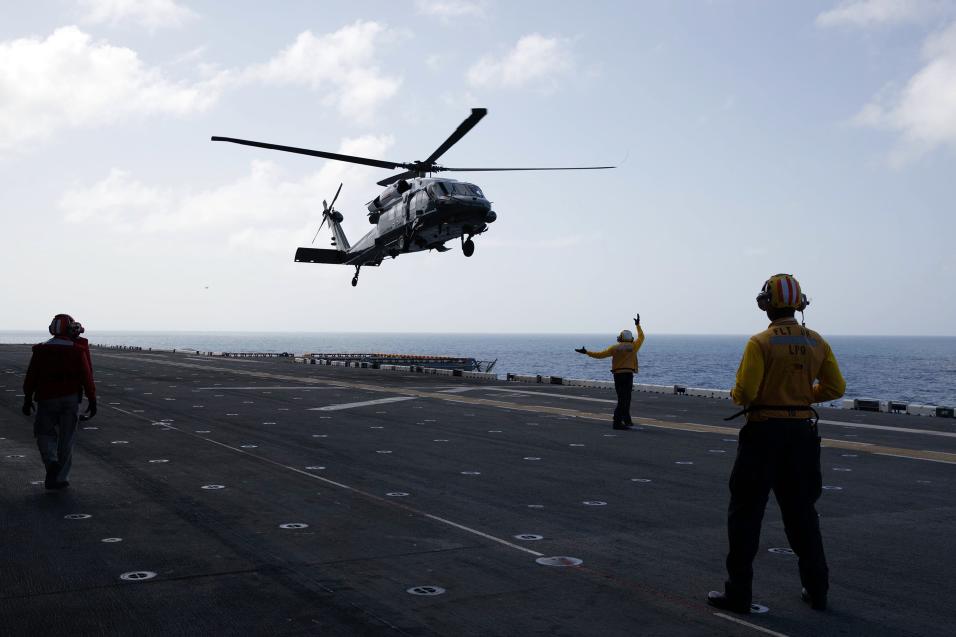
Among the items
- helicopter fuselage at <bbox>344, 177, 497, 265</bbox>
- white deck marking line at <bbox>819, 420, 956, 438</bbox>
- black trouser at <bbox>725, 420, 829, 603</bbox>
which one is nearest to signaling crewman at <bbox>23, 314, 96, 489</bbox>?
black trouser at <bbox>725, 420, 829, 603</bbox>

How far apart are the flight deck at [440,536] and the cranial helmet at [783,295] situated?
87.8 inches

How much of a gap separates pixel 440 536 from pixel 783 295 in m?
3.92

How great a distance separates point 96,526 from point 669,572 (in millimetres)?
5665

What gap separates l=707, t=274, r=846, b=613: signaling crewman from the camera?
5832 millimetres

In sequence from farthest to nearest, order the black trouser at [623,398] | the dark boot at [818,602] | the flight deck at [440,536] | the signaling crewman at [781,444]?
the black trouser at [623,398], the signaling crewman at [781,444], the dark boot at [818,602], the flight deck at [440,536]

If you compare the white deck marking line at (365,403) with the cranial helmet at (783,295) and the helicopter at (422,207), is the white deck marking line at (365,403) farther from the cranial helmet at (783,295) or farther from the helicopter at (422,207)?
the cranial helmet at (783,295)

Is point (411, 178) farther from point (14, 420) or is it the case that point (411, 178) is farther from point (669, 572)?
point (669, 572)

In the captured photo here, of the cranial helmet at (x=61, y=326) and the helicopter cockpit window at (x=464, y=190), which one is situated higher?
the helicopter cockpit window at (x=464, y=190)

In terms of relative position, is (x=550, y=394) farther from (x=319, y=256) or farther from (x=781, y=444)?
(x=781, y=444)

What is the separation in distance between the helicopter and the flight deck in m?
15.7

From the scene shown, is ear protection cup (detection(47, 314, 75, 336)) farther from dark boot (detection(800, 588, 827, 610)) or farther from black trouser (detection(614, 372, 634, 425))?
black trouser (detection(614, 372, 634, 425))

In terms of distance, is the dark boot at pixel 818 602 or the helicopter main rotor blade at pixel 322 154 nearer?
the dark boot at pixel 818 602

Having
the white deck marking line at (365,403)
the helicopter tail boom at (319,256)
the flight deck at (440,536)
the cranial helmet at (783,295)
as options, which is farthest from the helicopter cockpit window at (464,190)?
the cranial helmet at (783,295)

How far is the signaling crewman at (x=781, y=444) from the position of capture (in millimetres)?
5832
